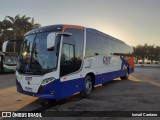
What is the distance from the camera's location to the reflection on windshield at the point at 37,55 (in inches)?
334

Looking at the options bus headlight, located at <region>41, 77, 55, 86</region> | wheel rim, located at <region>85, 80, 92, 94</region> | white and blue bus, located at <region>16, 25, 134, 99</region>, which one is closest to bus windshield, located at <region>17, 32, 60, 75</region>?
white and blue bus, located at <region>16, 25, 134, 99</region>

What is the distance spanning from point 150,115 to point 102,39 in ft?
20.9

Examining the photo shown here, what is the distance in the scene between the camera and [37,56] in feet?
28.7

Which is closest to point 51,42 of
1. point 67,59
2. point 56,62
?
point 56,62

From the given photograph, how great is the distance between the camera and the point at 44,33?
909 centimetres

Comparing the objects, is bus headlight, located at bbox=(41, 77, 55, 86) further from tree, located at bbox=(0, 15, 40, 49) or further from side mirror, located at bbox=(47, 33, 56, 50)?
tree, located at bbox=(0, 15, 40, 49)

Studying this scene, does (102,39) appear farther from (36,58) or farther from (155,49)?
(155,49)

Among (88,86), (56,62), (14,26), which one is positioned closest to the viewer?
(56,62)

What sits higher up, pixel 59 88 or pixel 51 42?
pixel 51 42

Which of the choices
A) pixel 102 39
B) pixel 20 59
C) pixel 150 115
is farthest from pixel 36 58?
pixel 102 39

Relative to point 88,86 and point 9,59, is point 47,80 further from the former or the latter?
point 9,59

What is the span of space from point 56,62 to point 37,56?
2.60ft

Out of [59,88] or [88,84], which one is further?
[88,84]

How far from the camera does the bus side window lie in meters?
8.77
